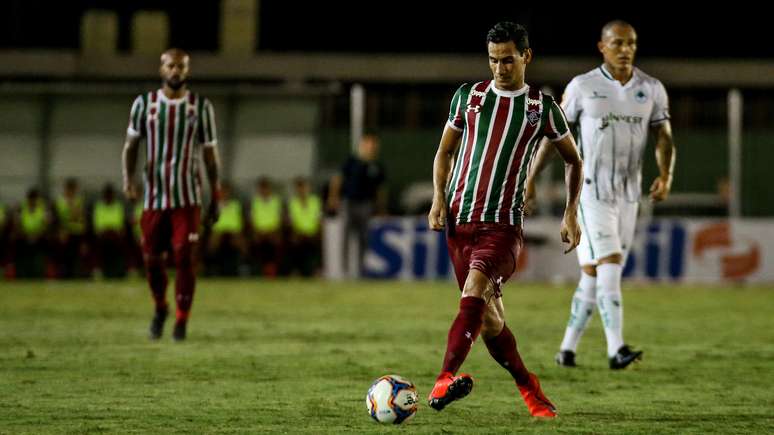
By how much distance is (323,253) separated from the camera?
18.8m

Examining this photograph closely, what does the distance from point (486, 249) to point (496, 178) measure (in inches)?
13.6

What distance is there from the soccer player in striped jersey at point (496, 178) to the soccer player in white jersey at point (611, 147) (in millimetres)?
2186

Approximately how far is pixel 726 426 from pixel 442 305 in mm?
7837

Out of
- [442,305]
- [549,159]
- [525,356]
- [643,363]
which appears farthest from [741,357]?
[442,305]

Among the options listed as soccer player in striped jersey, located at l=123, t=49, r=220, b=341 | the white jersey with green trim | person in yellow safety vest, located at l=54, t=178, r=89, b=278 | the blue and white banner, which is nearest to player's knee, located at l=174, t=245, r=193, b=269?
soccer player in striped jersey, located at l=123, t=49, r=220, b=341

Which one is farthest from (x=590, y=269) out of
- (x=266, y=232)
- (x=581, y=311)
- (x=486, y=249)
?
(x=266, y=232)

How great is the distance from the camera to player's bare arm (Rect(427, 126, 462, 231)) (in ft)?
20.0

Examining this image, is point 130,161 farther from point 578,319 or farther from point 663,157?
point 663,157

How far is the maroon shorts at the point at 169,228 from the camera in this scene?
9.68 m

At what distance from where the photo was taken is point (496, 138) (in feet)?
20.2

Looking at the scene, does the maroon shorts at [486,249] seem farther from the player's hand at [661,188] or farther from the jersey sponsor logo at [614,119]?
the player's hand at [661,188]

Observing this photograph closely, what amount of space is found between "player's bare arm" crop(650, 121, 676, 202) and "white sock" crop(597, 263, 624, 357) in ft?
1.87

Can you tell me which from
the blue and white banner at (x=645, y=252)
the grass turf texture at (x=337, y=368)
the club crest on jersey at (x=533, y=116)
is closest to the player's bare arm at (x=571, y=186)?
the club crest on jersey at (x=533, y=116)

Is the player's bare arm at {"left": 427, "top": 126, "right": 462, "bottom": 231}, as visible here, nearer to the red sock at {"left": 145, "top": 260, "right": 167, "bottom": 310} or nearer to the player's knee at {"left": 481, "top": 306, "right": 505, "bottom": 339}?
the player's knee at {"left": 481, "top": 306, "right": 505, "bottom": 339}
